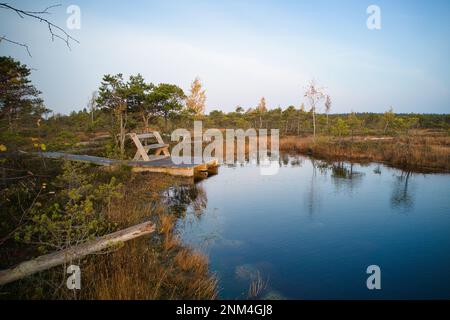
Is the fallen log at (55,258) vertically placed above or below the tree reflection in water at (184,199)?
above

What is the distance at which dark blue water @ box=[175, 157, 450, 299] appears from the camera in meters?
Result: 5.18

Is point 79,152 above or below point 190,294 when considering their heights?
above

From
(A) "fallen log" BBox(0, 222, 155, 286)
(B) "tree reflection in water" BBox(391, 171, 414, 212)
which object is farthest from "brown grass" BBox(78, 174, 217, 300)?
(B) "tree reflection in water" BBox(391, 171, 414, 212)

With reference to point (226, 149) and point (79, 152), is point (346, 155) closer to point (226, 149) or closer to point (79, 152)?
point (226, 149)

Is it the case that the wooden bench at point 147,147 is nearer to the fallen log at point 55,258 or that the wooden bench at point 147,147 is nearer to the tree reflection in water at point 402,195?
the fallen log at point 55,258

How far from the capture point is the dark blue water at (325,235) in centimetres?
518

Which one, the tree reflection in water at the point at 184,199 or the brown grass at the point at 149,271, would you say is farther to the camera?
the tree reflection in water at the point at 184,199

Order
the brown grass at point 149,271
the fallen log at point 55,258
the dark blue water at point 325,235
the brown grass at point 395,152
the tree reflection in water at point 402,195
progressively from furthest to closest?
the brown grass at point 395,152, the tree reflection in water at point 402,195, the dark blue water at point 325,235, the brown grass at point 149,271, the fallen log at point 55,258

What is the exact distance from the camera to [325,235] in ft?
24.6

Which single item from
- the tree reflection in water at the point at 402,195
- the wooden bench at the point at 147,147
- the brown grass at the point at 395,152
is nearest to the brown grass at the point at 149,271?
the wooden bench at the point at 147,147

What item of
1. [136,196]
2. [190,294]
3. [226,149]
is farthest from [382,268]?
[226,149]

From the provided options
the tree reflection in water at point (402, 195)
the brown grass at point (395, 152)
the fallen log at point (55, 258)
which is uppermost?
the brown grass at point (395, 152)

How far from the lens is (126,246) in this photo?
4.93 metres
